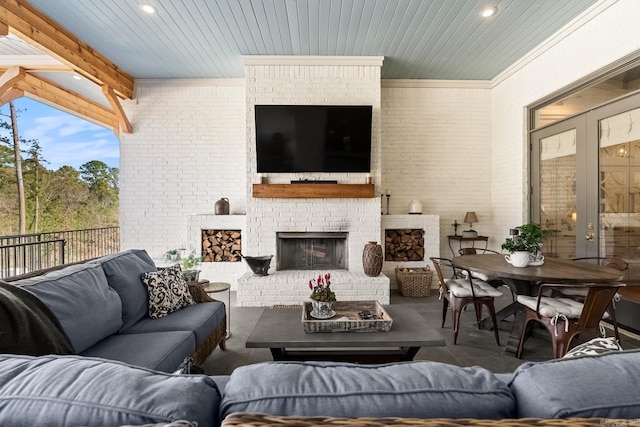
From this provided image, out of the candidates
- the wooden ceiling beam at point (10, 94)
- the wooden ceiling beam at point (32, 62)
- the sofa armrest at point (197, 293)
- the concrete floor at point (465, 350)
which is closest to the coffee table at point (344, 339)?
the concrete floor at point (465, 350)

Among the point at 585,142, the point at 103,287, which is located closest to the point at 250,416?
the point at 103,287

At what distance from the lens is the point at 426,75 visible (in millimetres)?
4945

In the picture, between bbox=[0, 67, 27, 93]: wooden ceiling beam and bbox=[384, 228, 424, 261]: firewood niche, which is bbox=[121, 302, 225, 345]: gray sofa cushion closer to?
bbox=[384, 228, 424, 261]: firewood niche

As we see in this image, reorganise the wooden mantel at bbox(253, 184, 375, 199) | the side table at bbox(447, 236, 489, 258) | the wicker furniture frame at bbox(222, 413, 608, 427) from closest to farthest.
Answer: the wicker furniture frame at bbox(222, 413, 608, 427) < the wooden mantel at bbox(253, 184, 375, 199) < the side table at bbox(447, 236, 489, 258)

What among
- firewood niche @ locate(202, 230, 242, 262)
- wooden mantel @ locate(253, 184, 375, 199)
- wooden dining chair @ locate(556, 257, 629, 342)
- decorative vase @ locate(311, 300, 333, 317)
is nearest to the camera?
decorative vase @ locate(311, 300, 333, 317)

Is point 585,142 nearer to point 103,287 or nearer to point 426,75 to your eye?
point 426,75

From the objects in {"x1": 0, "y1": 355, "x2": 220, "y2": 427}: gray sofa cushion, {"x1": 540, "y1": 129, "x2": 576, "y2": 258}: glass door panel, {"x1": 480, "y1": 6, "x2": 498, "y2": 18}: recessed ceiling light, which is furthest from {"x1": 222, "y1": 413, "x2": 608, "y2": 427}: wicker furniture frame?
{"x1": 540, "y1": 129, "x2": 576, "y2": 258}: glass door panel

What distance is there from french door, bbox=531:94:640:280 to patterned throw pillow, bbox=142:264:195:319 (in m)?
4.12

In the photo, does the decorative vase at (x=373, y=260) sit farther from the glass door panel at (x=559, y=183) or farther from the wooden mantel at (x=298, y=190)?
the glass door panel at (x=559, y=183)

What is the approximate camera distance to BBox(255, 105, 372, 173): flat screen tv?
4.30 metres

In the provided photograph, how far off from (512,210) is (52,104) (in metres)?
7.19

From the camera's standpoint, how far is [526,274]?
2582 millimetres

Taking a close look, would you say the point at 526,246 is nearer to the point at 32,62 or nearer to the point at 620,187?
the point at 620,187

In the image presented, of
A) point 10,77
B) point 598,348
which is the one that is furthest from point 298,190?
point 10,77
